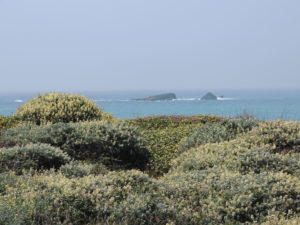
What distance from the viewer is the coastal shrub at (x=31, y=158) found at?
10.6 meters

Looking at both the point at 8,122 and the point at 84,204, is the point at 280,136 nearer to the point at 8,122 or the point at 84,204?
the point at 84,204

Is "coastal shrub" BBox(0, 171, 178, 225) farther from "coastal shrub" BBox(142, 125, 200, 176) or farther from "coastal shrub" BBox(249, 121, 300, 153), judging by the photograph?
"coastal shrub" BBox(142, 125, 200, 176)

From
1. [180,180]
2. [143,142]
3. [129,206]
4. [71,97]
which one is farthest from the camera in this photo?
[71,97]

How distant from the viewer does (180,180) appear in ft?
29.7

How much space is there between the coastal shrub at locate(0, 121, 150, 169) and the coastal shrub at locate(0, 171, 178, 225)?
467 cm

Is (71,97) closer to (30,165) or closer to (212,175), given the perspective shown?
(30,165)

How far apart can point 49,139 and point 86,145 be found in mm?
951

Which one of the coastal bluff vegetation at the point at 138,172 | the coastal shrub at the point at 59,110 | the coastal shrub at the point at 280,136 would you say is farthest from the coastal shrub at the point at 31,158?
the coastal shrub at the point at 59,110

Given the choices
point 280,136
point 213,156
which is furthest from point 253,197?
point 280,136

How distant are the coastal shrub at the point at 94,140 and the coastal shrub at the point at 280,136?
313cm

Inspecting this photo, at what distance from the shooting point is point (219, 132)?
46.1 ft

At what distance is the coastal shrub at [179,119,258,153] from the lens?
1375 cm

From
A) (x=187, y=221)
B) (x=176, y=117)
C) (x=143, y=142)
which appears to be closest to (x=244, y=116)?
(x=143, y=142)

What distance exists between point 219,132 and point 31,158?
533cm
